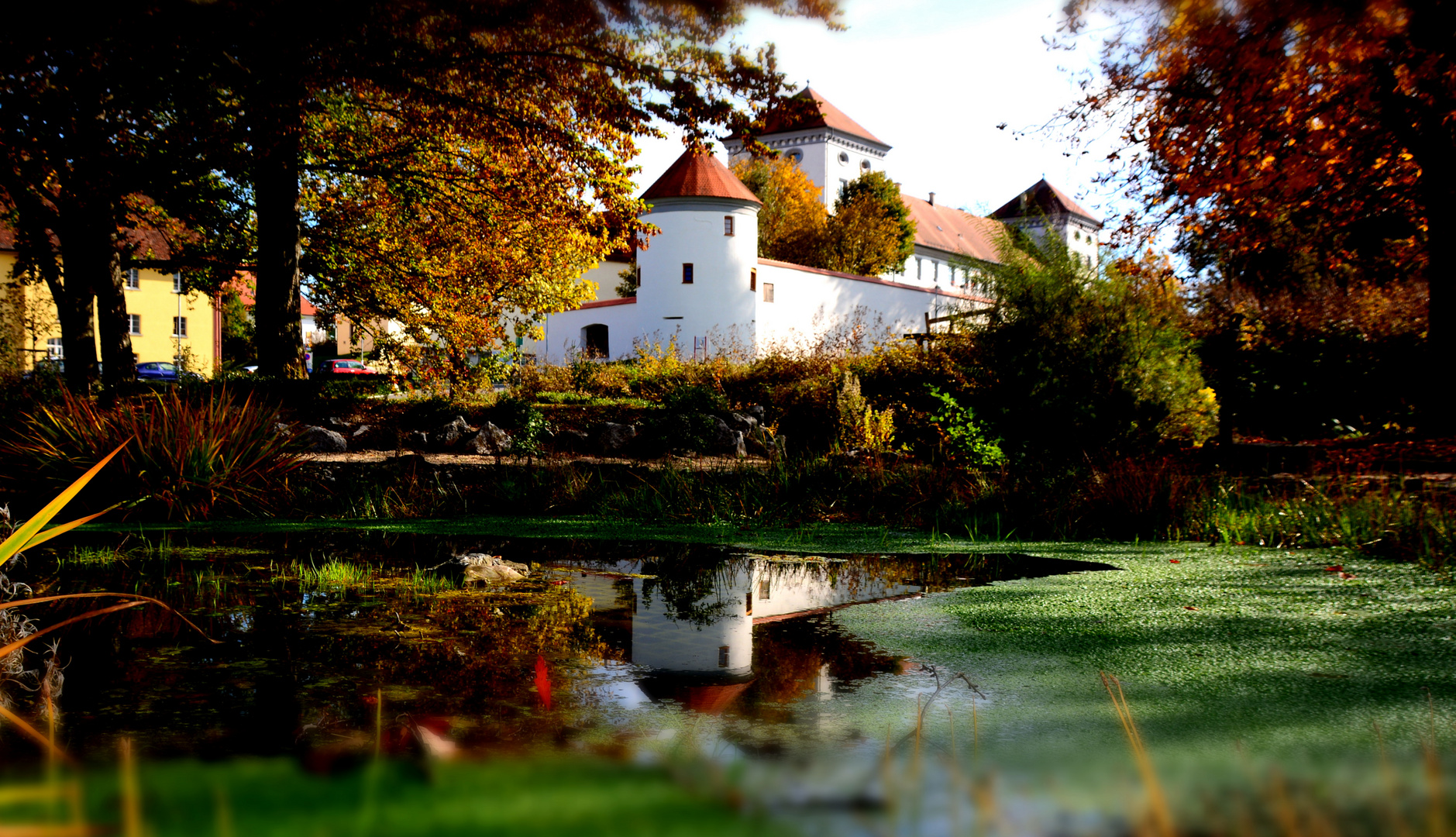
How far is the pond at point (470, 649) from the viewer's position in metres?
2.26

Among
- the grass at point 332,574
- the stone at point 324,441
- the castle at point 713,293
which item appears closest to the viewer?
the grass at point 332,574

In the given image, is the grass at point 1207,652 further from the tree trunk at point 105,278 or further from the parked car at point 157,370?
the parked car at point 157,370

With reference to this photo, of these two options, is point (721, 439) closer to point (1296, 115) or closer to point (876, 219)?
point (1296, 115)

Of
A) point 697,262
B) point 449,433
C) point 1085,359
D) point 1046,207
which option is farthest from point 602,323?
point 1085,359

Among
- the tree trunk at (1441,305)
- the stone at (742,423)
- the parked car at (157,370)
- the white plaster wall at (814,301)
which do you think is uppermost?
the white plaster wall at (814,301)

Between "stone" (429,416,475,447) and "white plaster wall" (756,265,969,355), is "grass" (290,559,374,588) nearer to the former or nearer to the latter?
"stone" (429,416,475,447)

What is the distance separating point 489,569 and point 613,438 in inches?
Result: 229

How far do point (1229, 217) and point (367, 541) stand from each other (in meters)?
5.52

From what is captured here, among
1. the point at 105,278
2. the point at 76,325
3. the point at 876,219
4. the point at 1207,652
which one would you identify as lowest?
the point at 1207,652

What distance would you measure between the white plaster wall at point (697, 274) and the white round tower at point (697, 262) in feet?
0.09

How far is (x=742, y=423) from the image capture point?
10.7m

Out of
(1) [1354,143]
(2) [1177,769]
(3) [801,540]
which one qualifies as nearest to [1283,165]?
(1) [1354,143]

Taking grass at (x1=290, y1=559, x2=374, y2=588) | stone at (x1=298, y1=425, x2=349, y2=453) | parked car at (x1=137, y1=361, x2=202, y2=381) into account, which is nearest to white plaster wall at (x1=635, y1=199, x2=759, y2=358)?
parked car at (x1=137, y1=361, x2=202, y2=381)

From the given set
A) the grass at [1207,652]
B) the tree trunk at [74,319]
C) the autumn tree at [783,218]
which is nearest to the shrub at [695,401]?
the grass at [1207,652]
